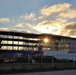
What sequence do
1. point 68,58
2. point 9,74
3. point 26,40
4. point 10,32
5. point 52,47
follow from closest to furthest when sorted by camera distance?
point 9,74, point 68,58, point 10,32, point 26,40, point 52,47

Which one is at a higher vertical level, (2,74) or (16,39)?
(16,39)

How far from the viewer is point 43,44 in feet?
427

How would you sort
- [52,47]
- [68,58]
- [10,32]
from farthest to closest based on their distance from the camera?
[52,47] < [10,32] < [68,58]

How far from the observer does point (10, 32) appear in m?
111

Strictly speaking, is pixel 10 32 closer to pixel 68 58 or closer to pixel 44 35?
pixel 44 35

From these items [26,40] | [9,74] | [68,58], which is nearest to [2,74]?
[9,74]

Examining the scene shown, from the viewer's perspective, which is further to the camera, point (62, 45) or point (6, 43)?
point (62, 45)

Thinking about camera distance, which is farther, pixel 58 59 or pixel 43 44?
pixel 43 44

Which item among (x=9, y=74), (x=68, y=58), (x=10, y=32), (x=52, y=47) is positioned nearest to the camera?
(x=9, y=74)

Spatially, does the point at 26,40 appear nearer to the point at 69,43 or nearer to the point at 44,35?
the point at 44,35

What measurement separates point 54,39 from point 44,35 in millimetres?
5653

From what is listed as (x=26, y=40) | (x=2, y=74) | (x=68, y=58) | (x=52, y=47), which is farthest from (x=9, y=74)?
(x=52, y=47)

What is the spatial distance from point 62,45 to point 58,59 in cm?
7297

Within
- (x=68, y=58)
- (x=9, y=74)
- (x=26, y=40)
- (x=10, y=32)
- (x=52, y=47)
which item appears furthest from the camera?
(x=52, y=47)
